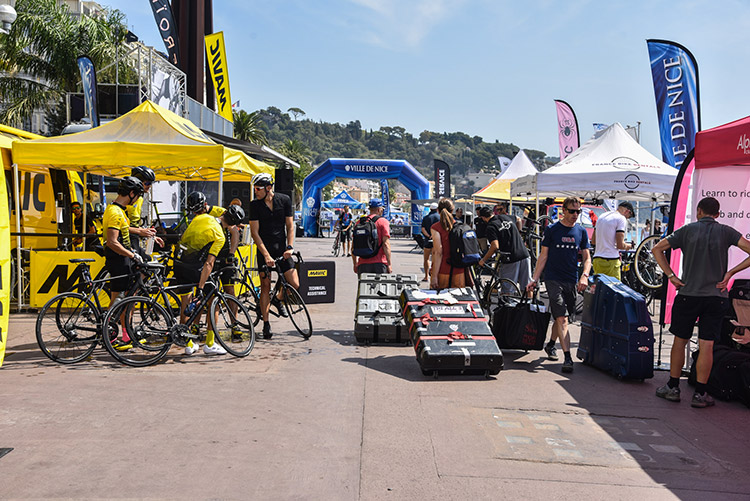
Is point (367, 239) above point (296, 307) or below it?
above

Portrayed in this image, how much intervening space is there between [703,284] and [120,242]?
6.06m

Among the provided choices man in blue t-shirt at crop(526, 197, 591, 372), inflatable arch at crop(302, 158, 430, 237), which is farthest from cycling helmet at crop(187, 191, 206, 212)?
inflatable arch at crop(302, 158, 430, 237)

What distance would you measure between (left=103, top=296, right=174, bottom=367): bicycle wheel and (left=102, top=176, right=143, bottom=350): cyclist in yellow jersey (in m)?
0.24

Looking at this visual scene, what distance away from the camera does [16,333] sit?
8.90 meters

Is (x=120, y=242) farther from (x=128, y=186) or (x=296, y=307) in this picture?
(x=296, y=307)

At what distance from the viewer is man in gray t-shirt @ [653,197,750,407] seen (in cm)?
618

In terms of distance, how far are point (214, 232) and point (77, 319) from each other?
1728mm

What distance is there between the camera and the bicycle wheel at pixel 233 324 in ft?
24.4

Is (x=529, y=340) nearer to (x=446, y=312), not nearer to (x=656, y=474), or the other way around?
(x=446, y=312)

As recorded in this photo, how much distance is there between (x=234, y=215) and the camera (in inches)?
324

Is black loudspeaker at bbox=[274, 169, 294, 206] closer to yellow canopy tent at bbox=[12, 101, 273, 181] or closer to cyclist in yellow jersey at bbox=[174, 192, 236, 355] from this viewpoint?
yellow canopy tent at bbox=[12, 101, 273, 181]

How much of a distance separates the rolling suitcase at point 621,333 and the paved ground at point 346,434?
184 mm

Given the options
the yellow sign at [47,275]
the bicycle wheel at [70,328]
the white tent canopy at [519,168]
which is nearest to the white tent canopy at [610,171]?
the bicycle wheel at [70,328]

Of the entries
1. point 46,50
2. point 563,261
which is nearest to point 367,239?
point 563,261
